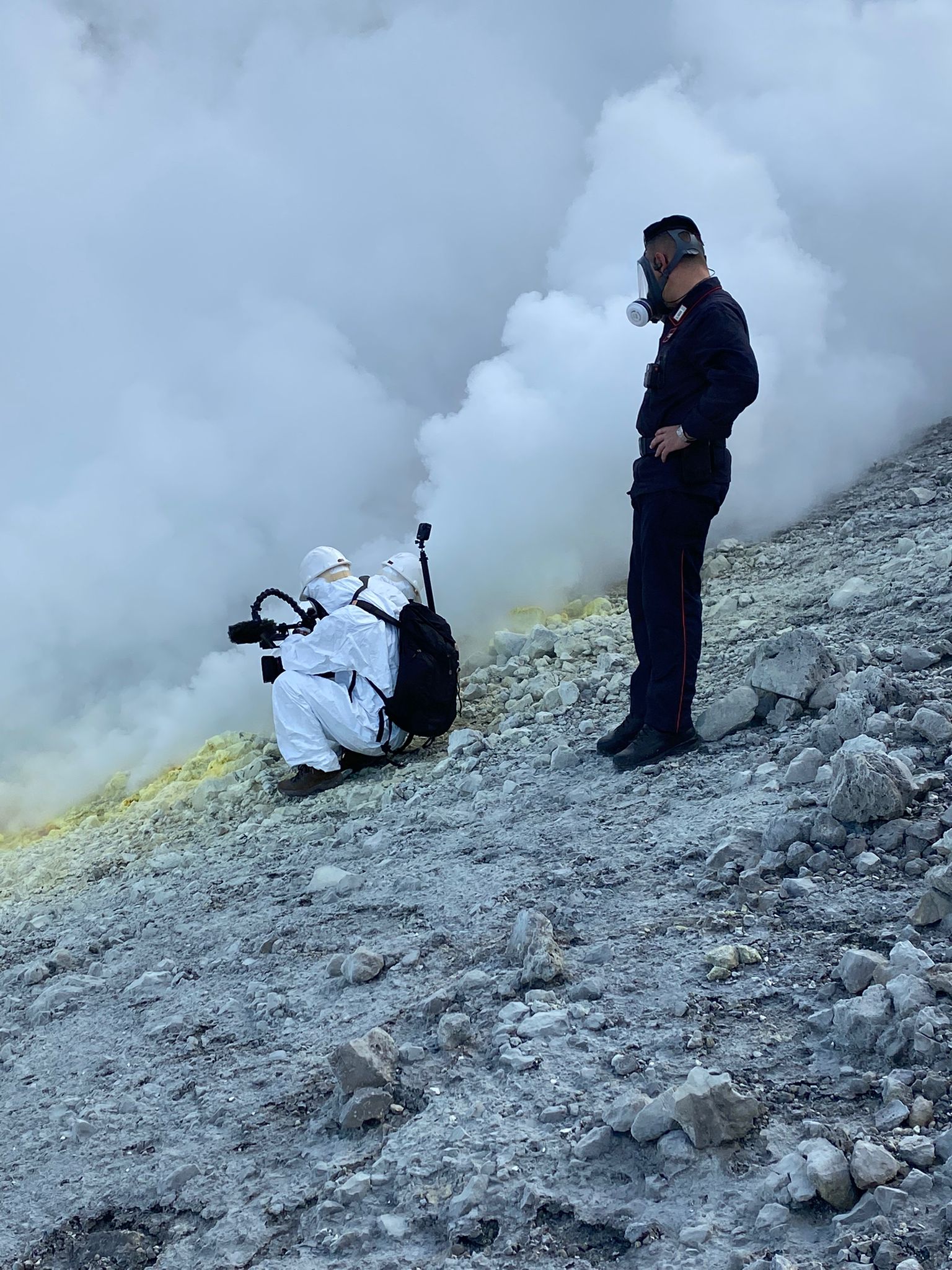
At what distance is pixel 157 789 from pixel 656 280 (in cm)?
536

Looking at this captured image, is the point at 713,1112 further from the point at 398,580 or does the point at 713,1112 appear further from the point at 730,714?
the point at 398,580

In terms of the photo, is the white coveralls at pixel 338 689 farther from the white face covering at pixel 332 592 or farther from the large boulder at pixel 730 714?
the large boulder at pixel 730 714

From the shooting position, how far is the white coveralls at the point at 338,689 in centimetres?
575

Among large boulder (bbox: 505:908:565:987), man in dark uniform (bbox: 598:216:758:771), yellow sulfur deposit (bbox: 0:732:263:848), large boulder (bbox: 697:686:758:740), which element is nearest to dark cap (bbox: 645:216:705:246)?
man in dark uniform (bbox: 598:216:758:771)

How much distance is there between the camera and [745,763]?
3893mm

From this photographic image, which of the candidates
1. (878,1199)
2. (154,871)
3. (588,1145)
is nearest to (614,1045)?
(588,1145)

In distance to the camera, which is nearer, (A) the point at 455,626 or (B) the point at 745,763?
(B) the point at 745,763

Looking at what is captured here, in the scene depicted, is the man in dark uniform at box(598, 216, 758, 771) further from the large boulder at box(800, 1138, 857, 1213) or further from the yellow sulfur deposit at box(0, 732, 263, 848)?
the yellow sulfur deposit at box(0, 732, 263, 848)

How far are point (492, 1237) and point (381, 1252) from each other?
0.67 feet

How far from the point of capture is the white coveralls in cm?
575

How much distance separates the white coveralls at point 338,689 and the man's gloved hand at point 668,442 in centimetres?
223

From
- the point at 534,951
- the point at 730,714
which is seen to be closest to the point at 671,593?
the point at 730,714

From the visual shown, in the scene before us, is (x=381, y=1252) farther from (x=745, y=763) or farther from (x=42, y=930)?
(x=42, y=930)

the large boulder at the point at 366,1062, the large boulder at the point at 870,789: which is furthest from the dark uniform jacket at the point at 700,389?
the large boulder at the point at 366,1062
